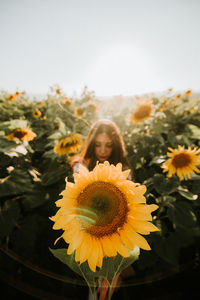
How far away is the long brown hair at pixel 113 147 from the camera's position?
210 cm

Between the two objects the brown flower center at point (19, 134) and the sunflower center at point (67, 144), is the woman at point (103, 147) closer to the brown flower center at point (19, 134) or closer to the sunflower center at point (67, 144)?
the sunflower center at point (67, 144)

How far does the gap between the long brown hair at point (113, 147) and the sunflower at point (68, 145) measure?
0.79 ft

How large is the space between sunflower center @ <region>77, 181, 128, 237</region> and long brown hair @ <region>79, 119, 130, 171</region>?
1.45 m

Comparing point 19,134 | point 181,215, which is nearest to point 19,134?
point 19,134

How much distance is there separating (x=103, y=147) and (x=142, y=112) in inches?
47.8

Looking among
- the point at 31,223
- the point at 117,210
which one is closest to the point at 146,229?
the point at 117,210

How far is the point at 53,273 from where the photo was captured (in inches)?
64.4

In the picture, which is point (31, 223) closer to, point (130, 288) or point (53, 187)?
point (53, 187)

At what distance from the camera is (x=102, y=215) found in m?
0.60

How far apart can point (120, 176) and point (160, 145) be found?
175 cm

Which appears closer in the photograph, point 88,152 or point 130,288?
point 130,288

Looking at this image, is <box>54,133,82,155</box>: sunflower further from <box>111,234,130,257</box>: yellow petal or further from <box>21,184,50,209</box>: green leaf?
<box>111,234,130,257</box>: yellow petal

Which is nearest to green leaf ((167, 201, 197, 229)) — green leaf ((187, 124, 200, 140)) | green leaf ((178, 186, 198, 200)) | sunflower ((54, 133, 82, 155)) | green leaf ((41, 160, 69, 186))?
green leaf ((178, 186, 198, 200))

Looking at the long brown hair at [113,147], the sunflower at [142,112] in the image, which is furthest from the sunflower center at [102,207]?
the sunflower at [142,112]
